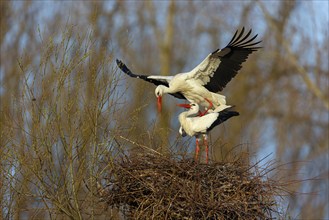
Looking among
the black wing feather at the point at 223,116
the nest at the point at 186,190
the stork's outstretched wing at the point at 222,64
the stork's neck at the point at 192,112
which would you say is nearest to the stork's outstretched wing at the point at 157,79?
the stork's outstretched wing at the point at 222,64

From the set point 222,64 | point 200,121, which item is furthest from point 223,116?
point 222,64

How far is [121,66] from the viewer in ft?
32.9

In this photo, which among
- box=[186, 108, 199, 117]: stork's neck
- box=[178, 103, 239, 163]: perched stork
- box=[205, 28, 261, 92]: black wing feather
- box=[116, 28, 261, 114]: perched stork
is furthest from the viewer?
box=[116, 28, 261, 114]: perched stork

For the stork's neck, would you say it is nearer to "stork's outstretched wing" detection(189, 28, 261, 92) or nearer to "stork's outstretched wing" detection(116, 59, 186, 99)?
"stork's outstretched wing" detection(189, 28, 261, 92)

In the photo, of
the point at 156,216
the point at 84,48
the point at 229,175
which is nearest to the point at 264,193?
the point at 229,175

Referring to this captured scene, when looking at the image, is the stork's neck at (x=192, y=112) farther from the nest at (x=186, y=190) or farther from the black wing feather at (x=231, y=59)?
the nest at (x=186, y=190)

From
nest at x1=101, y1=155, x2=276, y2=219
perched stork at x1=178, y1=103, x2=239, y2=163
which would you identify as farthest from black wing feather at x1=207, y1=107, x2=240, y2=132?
nest at x1=101, y1=155, x2=276, y2=219

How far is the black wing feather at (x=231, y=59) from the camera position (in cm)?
980

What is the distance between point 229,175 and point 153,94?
246cm

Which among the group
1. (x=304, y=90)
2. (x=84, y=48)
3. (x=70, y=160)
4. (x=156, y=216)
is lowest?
(x=156, y=216)

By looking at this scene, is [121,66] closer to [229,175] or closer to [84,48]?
[84,48]

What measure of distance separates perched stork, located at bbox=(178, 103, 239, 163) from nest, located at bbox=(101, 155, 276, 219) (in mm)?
867

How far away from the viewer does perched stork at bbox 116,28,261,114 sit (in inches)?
393

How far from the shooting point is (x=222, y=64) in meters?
10.2
